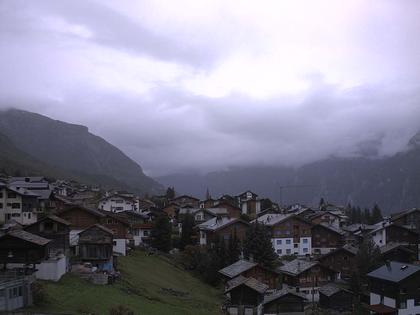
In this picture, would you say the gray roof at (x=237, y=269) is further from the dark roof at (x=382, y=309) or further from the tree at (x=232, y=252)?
the dark roof at (x=382, y=309)

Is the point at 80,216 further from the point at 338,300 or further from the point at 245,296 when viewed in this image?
the point at 338,300

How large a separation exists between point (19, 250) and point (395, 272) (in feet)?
133

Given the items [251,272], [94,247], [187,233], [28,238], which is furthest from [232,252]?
[28,238]

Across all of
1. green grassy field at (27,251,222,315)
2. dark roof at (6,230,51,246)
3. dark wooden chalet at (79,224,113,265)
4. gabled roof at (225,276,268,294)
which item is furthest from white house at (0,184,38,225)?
gabled roof at (225,276,268,294)

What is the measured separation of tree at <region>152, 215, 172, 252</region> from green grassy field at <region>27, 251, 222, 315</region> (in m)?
7.74

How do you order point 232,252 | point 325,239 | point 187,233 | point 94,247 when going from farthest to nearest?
point 325,239 < point 187,233 < point 232,252 < point 94,247

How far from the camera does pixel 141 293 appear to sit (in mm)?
43750

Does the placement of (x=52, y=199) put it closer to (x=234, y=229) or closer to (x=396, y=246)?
(x=234, y=229)

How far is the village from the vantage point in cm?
4162

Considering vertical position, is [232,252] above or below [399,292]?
above

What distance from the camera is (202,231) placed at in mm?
86562

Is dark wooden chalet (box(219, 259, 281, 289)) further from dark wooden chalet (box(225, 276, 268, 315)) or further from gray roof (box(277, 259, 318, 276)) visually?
dark wooden chalet (box(225, 276, 268, 315))

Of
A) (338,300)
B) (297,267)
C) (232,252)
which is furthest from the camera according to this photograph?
(232,252)

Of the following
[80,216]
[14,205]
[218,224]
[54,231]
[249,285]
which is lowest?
[249,285]
